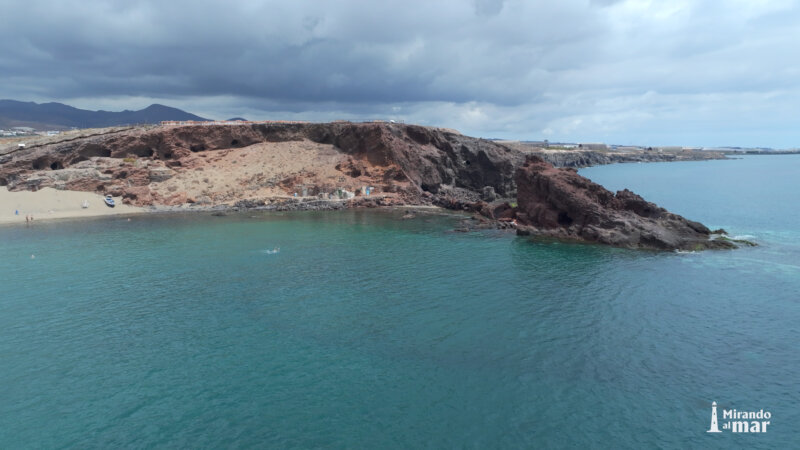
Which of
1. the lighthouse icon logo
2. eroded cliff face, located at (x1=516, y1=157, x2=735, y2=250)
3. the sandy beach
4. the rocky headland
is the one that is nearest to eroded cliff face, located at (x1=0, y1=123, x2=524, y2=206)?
the rocky headland

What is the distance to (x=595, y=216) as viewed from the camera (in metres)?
42.1

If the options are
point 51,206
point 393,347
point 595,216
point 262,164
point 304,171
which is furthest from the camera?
point 262,164

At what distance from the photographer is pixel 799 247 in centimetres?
3847

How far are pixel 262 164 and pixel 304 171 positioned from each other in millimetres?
7399

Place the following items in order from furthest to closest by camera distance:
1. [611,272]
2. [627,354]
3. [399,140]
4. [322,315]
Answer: [399,140] → [611,272] → [322,315] → [627,354]

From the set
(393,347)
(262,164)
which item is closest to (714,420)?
(393,347)

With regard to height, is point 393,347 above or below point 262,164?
below

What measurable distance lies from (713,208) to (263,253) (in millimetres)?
64273

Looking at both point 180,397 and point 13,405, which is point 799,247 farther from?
point 13,405

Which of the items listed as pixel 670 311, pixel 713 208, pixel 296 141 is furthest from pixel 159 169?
pixel 713 208

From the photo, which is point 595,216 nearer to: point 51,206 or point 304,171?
point 304,171

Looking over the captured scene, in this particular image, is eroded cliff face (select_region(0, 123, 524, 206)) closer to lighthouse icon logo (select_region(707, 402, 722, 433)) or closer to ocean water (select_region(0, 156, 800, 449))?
ocean water (select_region(0, 156, 800, 449))

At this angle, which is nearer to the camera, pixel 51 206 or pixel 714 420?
pixel 714 420

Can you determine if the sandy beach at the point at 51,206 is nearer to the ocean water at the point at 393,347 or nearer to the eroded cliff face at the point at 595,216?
the ocean water at the point at 393,347
